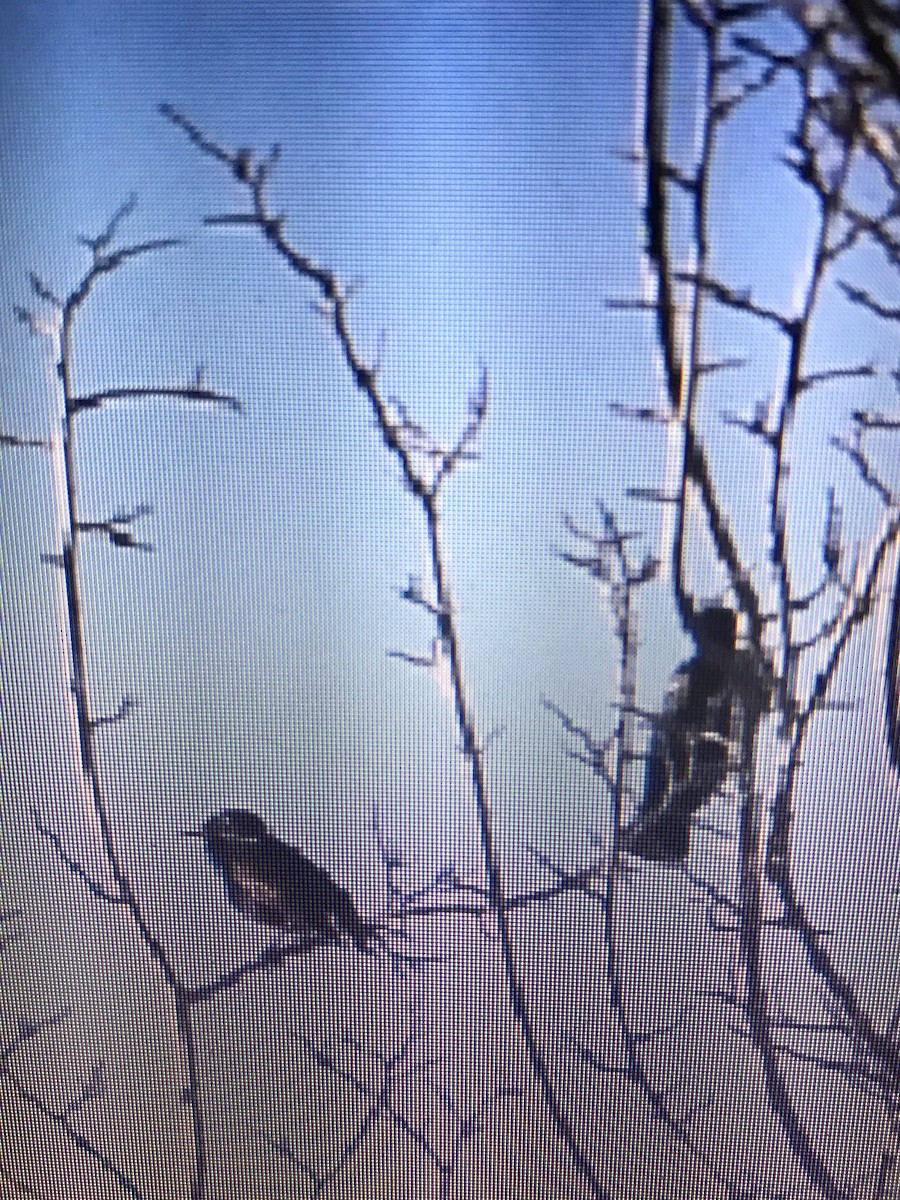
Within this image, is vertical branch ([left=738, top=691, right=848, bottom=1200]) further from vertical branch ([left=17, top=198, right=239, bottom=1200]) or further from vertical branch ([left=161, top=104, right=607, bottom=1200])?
vertical branch ([left=17, top=198, right=239, bottom=1200])

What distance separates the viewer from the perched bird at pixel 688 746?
2.01 feet

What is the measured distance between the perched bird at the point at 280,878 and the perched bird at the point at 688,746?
236mm

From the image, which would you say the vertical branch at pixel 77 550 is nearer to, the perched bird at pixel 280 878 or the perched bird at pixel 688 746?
the perched bird at pixel 280 878

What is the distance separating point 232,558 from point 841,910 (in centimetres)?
56

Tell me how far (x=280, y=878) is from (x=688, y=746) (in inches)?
13.6

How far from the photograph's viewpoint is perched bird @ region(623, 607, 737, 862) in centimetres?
61

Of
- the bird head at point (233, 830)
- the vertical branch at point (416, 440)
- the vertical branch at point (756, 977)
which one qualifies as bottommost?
the vertical branch at point (756, 977)

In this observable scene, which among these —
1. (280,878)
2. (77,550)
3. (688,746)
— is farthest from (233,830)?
(688,746)

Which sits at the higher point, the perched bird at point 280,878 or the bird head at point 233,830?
the bird head at point 233,830

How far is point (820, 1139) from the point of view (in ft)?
2.16

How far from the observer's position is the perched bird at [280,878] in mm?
649

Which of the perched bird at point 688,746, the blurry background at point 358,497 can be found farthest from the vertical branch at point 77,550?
the perched bird at point 688,746

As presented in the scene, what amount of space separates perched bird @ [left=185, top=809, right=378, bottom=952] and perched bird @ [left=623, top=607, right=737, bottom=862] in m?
0.24

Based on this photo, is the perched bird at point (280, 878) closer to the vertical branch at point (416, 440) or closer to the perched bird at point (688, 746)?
the vertical branch at point (416, 440)
